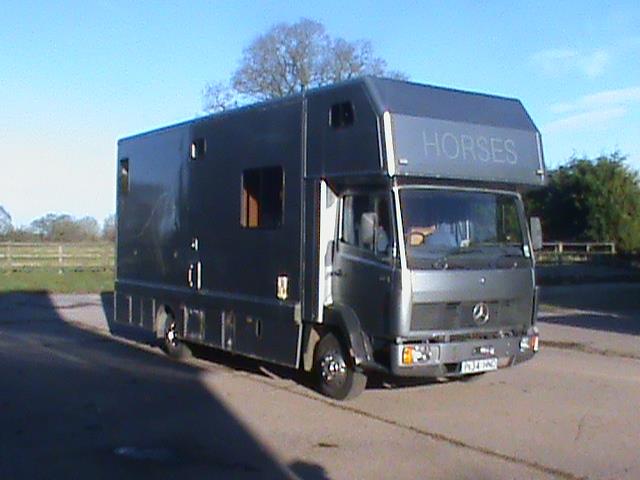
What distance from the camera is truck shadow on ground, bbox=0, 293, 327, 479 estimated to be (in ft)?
28.0

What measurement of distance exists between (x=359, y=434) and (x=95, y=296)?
24513 millimetres

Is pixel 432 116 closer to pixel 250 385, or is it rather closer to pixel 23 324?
pixel 250 385

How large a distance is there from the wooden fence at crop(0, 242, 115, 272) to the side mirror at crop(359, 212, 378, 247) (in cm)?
3596

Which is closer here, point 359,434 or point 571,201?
point 359,434

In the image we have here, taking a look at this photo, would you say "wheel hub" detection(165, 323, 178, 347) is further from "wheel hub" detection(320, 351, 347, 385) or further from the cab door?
the cab door

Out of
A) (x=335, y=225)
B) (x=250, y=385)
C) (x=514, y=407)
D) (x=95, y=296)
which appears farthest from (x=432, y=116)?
(x=95, y=296)

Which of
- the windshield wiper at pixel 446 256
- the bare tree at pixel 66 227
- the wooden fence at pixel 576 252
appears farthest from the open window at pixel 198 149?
the bare tree at pixel 66 227

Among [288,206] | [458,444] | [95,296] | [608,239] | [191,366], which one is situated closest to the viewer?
[458,444]

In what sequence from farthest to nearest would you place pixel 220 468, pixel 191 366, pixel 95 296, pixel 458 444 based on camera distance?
1. pixel 95 296
2. pixel 191 366
3. pixel 458 444
4. pixel 220 468

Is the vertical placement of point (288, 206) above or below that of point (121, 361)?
above

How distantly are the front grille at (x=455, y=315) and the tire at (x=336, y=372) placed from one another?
1011 mm

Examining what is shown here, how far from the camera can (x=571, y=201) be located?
63.1 meters

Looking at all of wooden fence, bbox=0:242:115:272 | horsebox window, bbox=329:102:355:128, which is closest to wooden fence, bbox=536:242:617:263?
wooden fence, bbox=0:242:115:272

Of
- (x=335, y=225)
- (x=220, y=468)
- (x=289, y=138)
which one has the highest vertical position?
(x=289, y=138)
